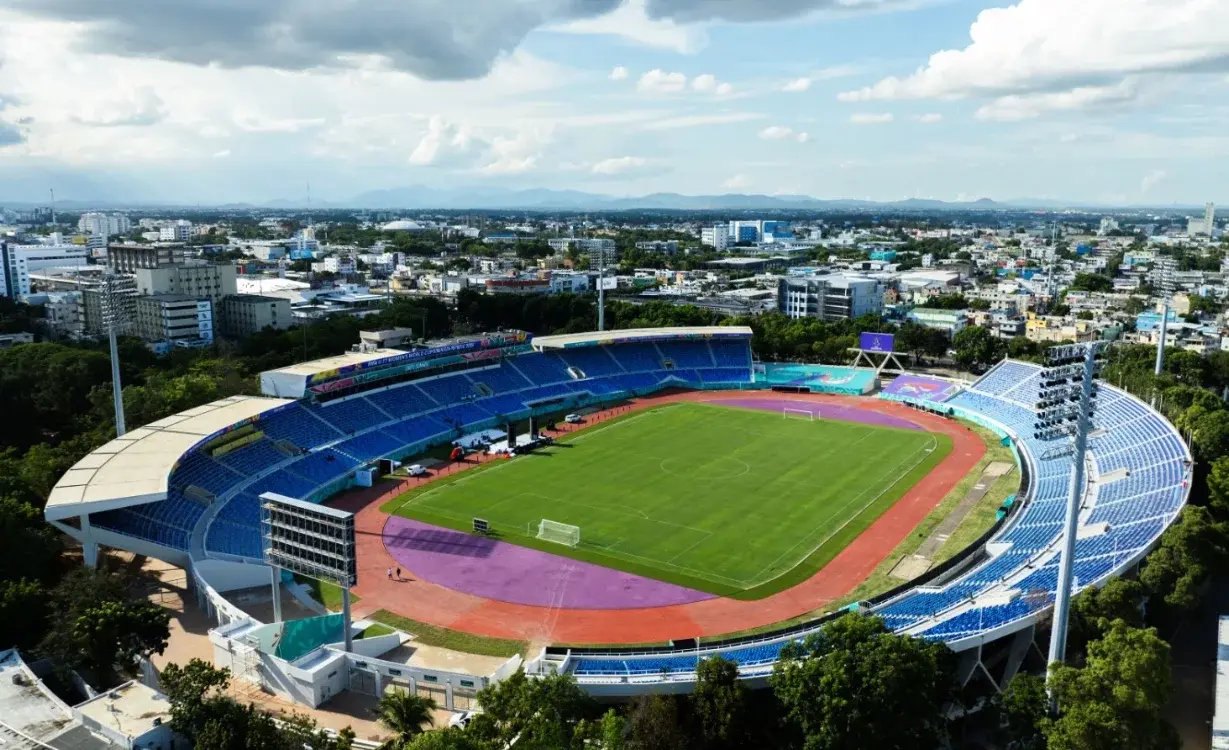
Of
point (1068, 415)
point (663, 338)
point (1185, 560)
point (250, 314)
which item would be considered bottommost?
point (1185, 560)

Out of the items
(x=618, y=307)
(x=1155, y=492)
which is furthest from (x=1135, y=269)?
(x=1155, y=492)

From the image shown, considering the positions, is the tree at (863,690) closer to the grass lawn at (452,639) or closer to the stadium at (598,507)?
the stadium at (598,507)

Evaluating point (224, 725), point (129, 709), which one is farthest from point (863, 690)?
point (129, 709)

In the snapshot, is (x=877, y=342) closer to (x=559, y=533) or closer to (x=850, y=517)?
(x=850, y=517)

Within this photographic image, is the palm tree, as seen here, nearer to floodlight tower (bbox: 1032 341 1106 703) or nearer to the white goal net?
the white goal net

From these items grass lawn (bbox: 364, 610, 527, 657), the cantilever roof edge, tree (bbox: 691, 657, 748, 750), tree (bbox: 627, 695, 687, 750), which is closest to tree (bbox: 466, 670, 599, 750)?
tree (bbox: 627, 695, 687, 750)
